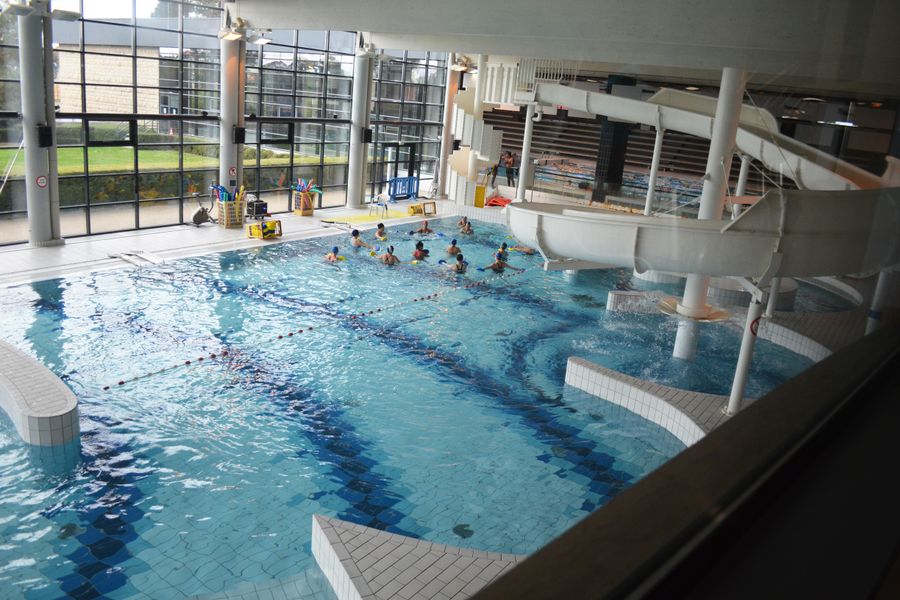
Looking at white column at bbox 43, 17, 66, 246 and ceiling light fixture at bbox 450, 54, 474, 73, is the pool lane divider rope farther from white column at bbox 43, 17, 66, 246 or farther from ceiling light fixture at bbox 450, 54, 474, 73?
ceiling light fixture at bbox 450, 54, 474, 73

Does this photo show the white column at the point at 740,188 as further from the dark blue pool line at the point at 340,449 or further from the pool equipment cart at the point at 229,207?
Result: the pool equipment cart at the point at 229,207

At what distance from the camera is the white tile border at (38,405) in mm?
6359

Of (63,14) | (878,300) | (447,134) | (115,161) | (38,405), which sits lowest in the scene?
(38,405)

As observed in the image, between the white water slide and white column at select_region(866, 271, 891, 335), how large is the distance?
1.4 inches

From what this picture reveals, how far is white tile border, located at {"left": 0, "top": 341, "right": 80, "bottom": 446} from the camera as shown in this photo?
6.36 meters

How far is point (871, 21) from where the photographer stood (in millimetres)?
1368

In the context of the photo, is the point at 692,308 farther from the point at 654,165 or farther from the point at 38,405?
the point at 38,405

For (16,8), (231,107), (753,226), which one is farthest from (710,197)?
(231,107)

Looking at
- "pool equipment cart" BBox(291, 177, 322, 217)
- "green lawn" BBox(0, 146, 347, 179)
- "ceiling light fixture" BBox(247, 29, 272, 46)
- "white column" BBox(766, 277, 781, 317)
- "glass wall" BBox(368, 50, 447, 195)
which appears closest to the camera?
"white column" BBox(766, 277, 781, 317)

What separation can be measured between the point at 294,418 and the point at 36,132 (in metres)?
8.27

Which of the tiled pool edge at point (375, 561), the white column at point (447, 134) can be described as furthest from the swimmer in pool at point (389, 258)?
the white column at point (447, 134)

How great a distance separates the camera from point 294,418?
7598mm

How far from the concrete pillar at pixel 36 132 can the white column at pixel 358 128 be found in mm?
8594

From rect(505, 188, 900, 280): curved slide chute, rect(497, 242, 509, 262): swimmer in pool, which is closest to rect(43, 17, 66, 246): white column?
rect(497, 242, 509, 262): swimmer in pool
